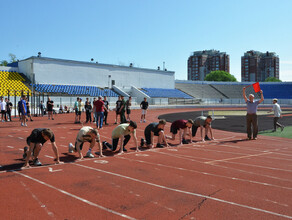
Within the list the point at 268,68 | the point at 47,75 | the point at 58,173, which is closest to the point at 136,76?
the point at 47,75

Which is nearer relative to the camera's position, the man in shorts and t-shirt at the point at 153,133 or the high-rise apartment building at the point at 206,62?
the man in shorts and t-shirt at the point at 153,133

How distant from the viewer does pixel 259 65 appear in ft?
491

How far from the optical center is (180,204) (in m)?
4.74

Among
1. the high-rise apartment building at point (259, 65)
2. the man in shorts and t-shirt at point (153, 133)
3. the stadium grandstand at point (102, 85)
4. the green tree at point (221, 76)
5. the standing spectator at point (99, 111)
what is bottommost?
the man in shorts and t-shirt at point (153, 133)

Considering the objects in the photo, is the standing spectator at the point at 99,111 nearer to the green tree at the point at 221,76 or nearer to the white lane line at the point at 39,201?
the white lane line at the point at 39,201

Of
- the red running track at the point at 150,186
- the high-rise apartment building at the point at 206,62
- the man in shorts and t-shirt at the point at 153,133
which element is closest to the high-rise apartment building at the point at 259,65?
the high-rise apartment building at the point at 206,62

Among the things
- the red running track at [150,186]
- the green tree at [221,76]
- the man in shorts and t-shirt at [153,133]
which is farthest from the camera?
the green tree at [221,76]

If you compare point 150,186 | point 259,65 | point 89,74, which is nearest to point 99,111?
point 150,186

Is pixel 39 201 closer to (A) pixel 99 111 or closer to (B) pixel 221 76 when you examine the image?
(A) pixel 99 111

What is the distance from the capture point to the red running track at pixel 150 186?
4418mm

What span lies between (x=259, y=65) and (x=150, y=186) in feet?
525

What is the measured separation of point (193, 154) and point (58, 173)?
4.60 meters

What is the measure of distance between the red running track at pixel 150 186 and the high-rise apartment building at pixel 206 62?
145 m

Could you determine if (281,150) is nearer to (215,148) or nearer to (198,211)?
(215,148)
